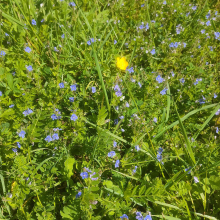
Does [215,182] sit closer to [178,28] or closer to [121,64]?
[121,64]

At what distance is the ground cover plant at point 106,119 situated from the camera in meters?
2.11

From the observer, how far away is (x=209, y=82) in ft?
11.7

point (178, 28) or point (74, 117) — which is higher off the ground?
point (178, 28)

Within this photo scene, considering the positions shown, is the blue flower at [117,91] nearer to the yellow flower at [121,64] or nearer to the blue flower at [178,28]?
the yellow flower at [121,64]

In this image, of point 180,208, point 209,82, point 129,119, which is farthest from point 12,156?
point 209,82

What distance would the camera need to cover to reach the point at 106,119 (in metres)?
2.67

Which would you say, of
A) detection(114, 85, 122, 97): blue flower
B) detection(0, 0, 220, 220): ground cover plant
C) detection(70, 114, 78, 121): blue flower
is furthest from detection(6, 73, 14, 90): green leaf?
detection(114, 85, 122, 97): blue flower

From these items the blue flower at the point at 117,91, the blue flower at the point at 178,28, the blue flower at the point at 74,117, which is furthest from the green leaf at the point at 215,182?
the blue flower at the point at 178,28

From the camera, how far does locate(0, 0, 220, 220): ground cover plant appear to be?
6.93 feet

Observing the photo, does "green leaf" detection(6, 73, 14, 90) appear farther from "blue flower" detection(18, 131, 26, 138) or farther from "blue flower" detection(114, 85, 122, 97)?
"blue flower" detection(114, 85, 122, 97)

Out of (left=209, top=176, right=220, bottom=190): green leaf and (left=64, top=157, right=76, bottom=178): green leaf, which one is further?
(left=209, top=176, right=220, bottom=190): green leaf

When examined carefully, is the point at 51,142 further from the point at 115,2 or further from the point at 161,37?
the point at 115,2

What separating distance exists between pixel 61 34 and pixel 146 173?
2.66 meters

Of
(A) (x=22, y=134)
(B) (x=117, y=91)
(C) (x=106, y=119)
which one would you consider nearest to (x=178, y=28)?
(B) (x=117, y=91)
